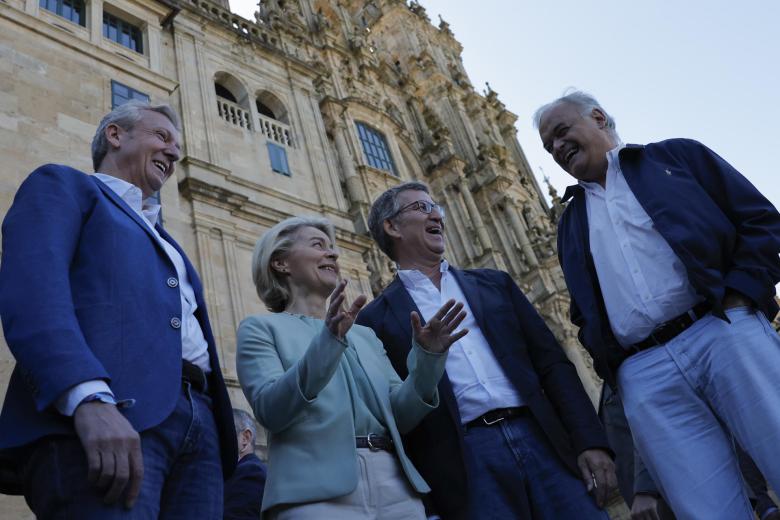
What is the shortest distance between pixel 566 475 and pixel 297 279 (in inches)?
65.7

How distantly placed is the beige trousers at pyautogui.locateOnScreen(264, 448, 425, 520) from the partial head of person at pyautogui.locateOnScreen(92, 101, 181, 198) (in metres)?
1.64

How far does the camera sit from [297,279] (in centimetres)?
345

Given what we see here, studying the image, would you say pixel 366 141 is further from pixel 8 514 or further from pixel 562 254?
pixel 562 254

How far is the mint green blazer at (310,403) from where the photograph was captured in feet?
8.38

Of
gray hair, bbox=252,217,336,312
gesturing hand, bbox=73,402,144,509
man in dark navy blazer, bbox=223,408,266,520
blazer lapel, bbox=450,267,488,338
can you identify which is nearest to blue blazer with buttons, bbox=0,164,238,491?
gesturing hand, bbox=73,402,144,509

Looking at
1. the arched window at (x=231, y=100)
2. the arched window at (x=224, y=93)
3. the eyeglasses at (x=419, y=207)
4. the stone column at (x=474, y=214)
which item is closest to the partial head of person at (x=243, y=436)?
the eyeglasses at (x=419, y=207)

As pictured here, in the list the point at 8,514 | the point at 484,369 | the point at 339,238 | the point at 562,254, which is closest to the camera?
the point at 484,369

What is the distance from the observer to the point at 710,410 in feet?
9.84

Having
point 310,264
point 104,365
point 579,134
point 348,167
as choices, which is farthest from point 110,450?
point 348,167

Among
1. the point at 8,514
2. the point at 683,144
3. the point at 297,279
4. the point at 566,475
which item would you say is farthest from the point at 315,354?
the point at 8,514

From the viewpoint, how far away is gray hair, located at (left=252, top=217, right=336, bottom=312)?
351cm

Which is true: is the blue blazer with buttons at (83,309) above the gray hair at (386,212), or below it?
below

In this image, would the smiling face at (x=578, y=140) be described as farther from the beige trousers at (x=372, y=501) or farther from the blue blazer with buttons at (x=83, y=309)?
the blue blazer with buttons at (x=83, y=309)

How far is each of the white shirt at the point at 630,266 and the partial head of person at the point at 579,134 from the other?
10 cm
